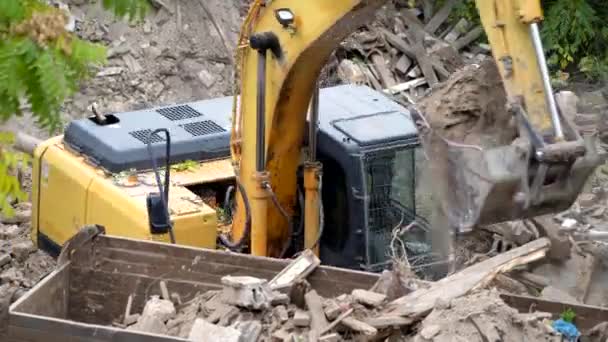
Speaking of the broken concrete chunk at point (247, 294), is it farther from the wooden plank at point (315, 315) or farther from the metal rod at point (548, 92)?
the metal rod at point (548, 92)

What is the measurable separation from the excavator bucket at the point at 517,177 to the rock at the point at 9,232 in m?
5.65

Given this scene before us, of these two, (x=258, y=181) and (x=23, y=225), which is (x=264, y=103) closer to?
(x=258, y=181)

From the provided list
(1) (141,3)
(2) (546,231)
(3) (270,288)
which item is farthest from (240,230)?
(1) (141,3)

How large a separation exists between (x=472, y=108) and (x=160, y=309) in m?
1.98

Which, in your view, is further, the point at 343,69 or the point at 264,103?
the point at 343,69

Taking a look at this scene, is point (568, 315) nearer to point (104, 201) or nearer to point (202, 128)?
point (104, 201)

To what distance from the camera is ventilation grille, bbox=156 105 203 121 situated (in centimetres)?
842

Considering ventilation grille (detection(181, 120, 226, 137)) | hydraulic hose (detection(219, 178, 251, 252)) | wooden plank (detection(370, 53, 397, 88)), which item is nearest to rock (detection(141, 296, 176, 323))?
hydraulic hose (detection(219, 178, 251, 252))

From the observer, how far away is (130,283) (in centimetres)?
646

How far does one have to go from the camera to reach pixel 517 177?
5.64 m

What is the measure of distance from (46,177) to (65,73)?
15.9 ft

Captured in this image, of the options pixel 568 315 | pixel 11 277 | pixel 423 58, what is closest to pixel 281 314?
pixel 568 315

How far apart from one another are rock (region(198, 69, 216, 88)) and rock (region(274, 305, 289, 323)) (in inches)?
336

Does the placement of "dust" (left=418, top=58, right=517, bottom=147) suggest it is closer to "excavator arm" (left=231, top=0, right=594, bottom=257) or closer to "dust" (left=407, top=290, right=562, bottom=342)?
"excavator arm" (left=231, top=0, right=594, bottom=257)
